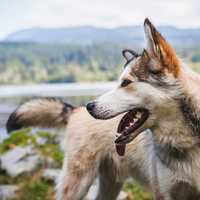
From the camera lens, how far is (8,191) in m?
7.79

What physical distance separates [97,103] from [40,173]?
463cm

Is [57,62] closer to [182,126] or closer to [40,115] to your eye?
[40,115]

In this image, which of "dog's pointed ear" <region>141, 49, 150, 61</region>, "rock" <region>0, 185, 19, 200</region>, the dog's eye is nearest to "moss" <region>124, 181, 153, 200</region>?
"rock" <region>0, 185, 19, 200</region>

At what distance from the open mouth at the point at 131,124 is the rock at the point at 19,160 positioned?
14.7 feet

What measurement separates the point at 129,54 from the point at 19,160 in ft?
15.0

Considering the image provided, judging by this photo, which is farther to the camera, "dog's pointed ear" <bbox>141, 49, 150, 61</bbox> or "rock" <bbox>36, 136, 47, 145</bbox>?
"rock" <bbox>36, 136, 47, 145</bbox>

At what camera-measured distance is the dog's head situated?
4.10 metres

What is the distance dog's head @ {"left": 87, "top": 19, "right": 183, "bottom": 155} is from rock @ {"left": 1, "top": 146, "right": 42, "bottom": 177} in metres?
4.54

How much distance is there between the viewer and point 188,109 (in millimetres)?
4203


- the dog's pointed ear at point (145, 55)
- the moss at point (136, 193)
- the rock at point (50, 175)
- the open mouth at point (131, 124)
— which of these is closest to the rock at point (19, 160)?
the rock at point (50, 175)

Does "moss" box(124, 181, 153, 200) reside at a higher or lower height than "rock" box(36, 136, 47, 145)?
lower

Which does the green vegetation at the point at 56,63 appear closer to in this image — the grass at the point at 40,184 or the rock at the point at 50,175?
the grass at the point at 40,184

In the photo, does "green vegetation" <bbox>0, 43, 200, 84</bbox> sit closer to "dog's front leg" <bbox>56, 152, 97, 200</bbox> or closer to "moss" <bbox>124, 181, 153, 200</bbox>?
"moss" <bbox>124, 181, 153, 200</bbox>

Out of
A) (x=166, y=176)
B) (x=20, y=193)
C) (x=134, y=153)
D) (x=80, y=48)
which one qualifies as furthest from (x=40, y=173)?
(x=80, y=48)
